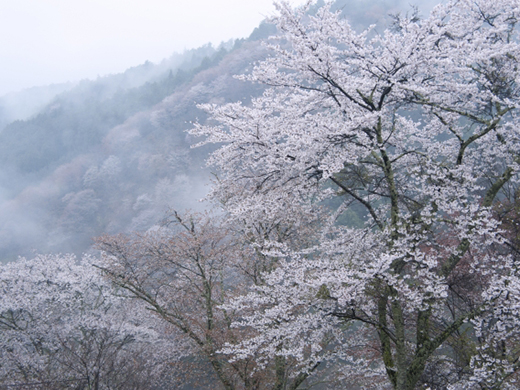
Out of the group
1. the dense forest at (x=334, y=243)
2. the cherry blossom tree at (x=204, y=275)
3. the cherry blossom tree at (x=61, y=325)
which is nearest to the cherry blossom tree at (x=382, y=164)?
the dense forest at (x=334, y=243)

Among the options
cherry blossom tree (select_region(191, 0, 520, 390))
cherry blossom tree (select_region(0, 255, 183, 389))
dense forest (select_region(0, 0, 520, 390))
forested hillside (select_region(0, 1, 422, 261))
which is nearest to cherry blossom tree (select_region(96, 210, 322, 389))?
dense forest (select_region(0, 0, 520, 390))

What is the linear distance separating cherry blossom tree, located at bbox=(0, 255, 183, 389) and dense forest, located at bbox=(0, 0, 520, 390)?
0.09 metres

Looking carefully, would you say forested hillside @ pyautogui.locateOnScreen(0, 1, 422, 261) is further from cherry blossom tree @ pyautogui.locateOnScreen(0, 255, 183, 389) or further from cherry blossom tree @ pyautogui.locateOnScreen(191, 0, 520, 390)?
cherry blossom tree @ pyautogui.locateOnScreen(191, 0, 520, 390)

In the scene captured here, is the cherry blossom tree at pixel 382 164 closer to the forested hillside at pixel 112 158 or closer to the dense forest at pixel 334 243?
the dense forest at pixel 334 243

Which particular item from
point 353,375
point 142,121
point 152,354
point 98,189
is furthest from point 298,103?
point 142,121

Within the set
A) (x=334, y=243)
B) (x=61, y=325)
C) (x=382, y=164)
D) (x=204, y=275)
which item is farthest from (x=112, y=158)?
(x=382, y=164)

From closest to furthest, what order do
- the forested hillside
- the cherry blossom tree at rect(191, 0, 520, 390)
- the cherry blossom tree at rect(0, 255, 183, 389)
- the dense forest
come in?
the cherry blossom tree at rect(191, 0, 520, 390) → the dense forest → the cherry blossom tree at rect(0, 255, 183, 389) → the forested hillside

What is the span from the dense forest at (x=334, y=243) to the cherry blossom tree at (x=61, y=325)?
90mm

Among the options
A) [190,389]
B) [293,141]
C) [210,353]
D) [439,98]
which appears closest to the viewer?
[293,141]

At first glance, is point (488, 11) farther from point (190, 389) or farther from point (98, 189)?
point (98, 189)

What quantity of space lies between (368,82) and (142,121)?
4443 centimetres

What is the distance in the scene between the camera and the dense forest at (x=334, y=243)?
505 centimetres

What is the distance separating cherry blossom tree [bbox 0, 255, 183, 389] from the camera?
35.5 feet

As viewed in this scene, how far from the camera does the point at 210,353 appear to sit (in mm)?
7223
